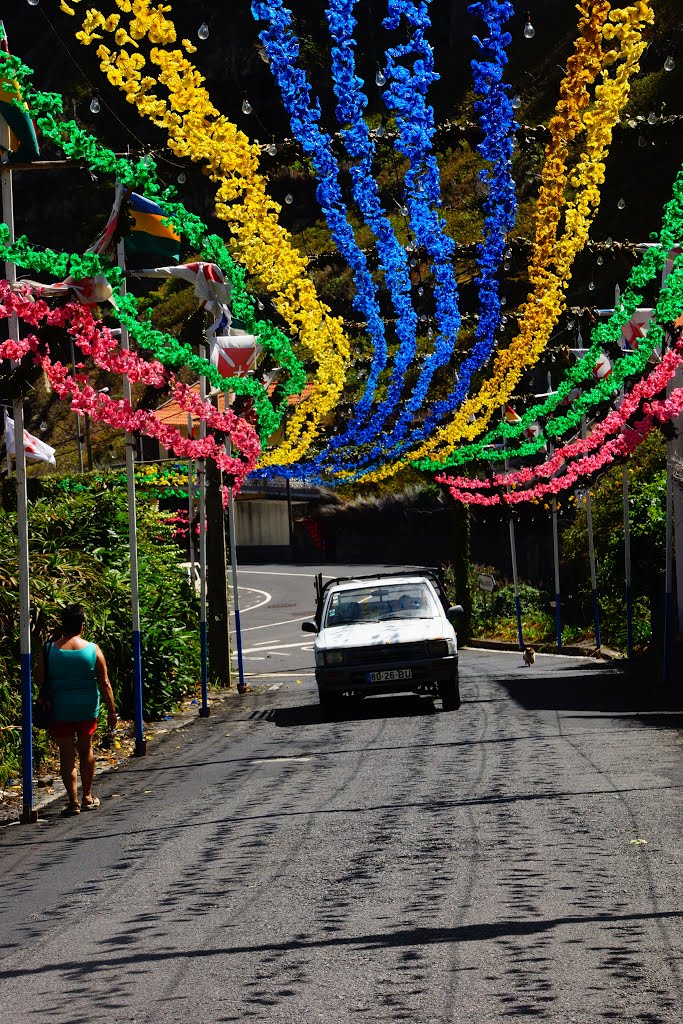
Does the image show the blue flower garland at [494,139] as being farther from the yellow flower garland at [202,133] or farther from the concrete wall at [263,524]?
the concrete wall at [263,524]

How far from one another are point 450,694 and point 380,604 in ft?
5.42

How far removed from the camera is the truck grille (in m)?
17.9

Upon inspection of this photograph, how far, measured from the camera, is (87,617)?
1728cm

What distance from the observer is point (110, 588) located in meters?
18.6

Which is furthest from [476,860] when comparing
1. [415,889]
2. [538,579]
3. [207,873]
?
[538,579]

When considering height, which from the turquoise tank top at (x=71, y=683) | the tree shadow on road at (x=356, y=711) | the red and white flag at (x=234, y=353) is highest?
the red and white flag at (x=234, y=353)

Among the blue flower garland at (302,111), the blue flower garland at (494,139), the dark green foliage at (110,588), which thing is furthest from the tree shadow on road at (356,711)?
the blue flower garland at (302,111)

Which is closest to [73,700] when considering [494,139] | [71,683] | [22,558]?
[71,683]

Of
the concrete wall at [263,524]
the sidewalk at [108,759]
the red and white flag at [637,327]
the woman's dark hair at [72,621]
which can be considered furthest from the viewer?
the concrete wall at [263,524]

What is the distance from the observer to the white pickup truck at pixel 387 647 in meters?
18.0

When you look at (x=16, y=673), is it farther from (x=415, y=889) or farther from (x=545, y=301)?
(x=545, y=301)

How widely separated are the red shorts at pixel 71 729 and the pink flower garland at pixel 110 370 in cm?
313

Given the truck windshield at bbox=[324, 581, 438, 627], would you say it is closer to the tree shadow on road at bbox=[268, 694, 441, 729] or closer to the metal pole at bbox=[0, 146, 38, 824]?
the tree shadow on road at bbox=[268, 694, 441, 729]

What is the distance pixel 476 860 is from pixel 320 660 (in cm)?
968
